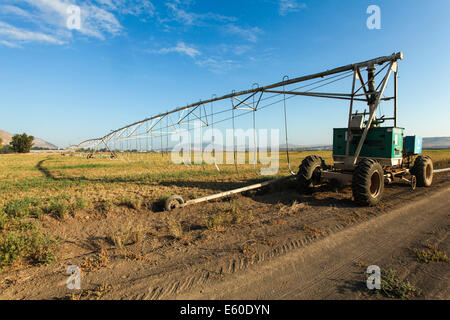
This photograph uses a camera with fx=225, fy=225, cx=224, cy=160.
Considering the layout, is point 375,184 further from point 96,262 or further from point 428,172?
point 96,262

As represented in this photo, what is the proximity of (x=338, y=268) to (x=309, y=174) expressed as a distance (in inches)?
225

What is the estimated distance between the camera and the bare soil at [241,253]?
3.34m

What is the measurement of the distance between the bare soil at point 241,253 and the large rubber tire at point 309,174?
1812 mm

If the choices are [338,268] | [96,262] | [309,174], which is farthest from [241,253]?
[309,174]

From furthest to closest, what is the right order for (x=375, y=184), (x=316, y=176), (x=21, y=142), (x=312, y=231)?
(x=21, y=142), (x=316, y=176), (x=375, y=184), (x=312, y=231)

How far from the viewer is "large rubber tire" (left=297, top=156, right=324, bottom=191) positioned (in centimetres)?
921

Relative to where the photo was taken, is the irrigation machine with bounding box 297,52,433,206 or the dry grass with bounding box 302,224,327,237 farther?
the irrigation machine with bounding box 297,52,433,206

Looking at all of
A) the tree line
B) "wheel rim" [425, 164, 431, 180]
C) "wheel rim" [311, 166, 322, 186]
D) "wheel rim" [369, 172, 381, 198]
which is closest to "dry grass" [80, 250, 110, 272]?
"wheel rim" [311, 166, 322, 186]

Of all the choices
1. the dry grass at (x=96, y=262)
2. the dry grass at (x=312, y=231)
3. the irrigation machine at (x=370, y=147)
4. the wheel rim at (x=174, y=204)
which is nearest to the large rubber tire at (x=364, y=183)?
the irrigation machine at (x=370, y=147)

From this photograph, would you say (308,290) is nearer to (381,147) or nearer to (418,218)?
(418,218)

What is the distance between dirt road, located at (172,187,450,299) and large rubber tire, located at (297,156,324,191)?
10.9 ft

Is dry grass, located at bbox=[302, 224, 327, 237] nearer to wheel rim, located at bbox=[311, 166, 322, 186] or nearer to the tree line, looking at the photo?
wheel rim, located at bbox=[311, 166, 322, 186]

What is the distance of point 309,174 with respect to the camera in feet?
30.2

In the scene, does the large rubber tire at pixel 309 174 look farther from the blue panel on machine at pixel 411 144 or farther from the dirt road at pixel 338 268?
the blue panel on machine at pixel 411 144
